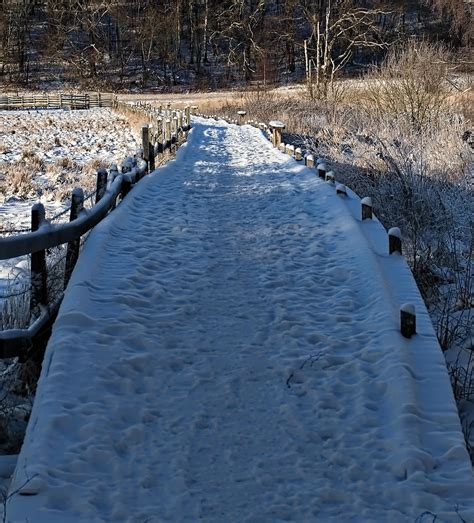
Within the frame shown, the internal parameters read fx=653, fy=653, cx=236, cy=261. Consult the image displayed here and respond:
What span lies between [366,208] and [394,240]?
4.89 ft

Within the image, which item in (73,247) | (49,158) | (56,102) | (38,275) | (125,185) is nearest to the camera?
(38,275)

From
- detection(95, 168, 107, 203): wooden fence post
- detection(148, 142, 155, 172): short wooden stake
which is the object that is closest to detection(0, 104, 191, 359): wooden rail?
detection(95, 168, 107, 203): wooden fence post

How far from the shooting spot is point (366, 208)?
26.2 feet

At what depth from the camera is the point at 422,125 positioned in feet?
61.9

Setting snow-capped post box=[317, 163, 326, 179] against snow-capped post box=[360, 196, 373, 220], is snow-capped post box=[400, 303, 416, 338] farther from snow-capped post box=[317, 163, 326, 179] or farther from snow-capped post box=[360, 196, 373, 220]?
snow-capped post box=[317, 163, 326, 179]

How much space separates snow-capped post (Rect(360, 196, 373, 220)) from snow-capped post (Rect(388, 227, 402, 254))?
130 centimetres

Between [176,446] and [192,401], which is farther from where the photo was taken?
[192,401]

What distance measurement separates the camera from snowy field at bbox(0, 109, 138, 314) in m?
13.4

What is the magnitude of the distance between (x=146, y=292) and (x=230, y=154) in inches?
A: 465

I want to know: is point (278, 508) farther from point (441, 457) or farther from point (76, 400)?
point (76, 400)

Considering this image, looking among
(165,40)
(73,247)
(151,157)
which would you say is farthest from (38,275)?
(165,40)

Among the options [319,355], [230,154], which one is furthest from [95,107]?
[319,355]

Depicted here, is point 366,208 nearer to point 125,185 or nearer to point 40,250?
point 125,185

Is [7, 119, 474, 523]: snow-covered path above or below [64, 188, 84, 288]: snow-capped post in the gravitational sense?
below
